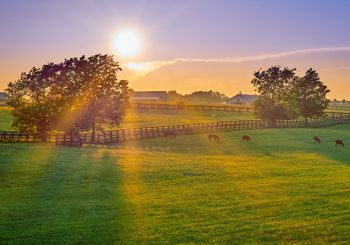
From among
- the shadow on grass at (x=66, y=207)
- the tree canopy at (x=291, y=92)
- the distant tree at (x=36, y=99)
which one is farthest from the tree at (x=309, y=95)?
the shadow on grass at (x=66, y=207)

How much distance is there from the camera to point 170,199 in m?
20.2

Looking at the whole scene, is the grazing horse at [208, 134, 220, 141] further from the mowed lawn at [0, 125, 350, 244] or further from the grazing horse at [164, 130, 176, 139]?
the mowed lawn at [0, 125, 350, 244]

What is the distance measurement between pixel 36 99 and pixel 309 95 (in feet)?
182

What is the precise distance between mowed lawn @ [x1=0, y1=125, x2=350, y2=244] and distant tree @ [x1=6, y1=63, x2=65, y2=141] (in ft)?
Answer: 48.3

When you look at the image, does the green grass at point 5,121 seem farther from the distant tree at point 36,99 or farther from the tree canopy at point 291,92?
the tree canopy at point 291,92

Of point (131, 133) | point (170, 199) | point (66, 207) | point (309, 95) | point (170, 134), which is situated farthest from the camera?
point (309, 95)

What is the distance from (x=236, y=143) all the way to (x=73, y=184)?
29.7 metres

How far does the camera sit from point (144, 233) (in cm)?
1523

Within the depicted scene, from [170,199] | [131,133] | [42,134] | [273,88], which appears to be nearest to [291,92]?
[273,88]

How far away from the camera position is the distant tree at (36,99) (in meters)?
50.9

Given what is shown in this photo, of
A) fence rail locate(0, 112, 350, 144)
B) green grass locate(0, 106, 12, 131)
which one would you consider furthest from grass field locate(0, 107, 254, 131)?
fence rail locate(0, 112, 350, 144)

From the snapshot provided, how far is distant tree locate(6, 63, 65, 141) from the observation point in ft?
167

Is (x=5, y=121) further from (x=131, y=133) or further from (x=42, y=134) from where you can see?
(x=131, y=133)

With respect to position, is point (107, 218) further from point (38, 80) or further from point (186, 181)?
point (38, 80)
